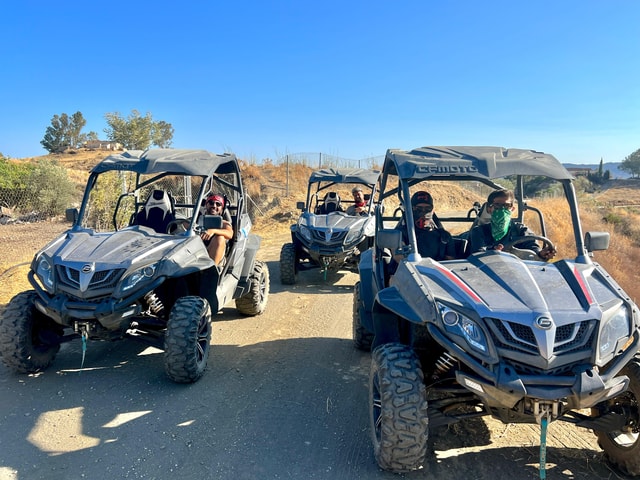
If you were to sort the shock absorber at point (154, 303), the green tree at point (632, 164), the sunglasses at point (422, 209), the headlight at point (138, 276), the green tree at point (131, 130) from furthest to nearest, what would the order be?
1. the green tree at point (632, 164)
2. the green tree at point (131, 130)
3. the shock absorber at point (154, 303)
4. the sunglasses at point (422, 209)
5. the headlight at point (138, 276)

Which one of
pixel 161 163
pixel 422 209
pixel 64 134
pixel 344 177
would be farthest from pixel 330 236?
pixel 64 134

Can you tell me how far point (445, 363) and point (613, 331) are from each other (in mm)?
963

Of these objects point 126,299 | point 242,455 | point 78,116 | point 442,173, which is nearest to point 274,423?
point 242,455

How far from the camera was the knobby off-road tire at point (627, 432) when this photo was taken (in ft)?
9.22

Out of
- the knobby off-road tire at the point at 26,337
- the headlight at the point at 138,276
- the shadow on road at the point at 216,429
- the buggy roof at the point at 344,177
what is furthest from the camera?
the buggy roof at the point at 344,177

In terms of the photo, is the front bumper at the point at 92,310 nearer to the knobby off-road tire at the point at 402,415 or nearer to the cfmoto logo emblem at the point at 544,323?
the knobby off-road tire at the point at 402,415

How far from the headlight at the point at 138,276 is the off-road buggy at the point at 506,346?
2047 millimetres

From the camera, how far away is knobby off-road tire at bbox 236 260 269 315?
6410 mm

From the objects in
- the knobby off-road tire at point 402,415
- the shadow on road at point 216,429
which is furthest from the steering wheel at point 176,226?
the knobby off-road tire at point 402,415

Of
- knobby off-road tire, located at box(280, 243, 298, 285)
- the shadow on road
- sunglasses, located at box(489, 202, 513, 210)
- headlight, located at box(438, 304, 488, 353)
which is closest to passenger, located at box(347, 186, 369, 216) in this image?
knobby off-road tire, located at box(280, 243, 298, 285)

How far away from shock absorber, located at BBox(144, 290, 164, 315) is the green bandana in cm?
322

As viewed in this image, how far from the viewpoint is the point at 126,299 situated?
161 inches

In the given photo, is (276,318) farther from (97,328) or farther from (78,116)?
(78,116)

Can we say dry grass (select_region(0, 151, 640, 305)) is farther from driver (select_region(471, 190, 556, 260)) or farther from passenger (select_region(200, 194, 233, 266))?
driver (select_region(471, 190, 556, 260))
